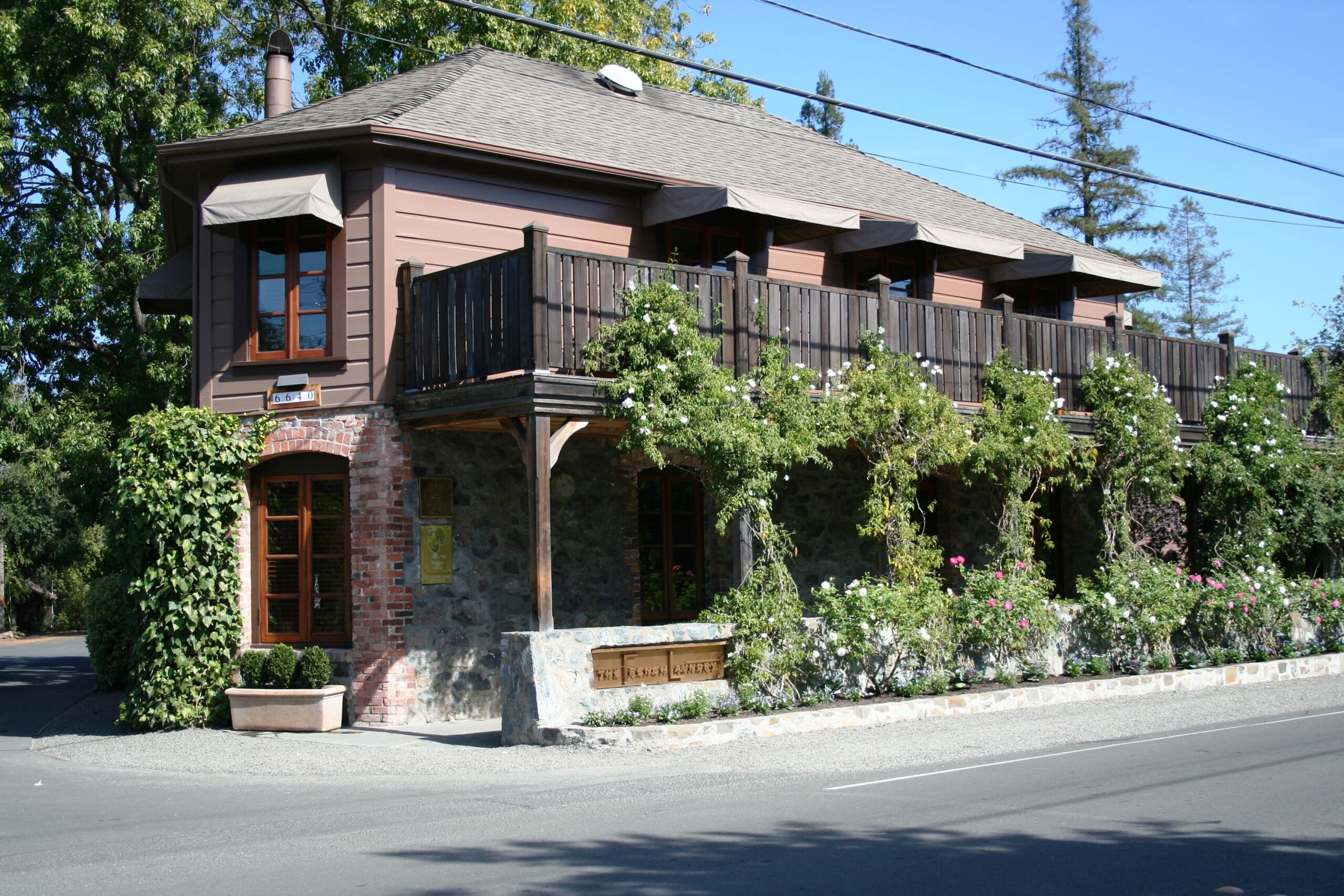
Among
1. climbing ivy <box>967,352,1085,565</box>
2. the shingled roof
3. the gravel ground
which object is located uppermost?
the shingled roof

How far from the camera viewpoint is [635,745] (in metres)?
11.1

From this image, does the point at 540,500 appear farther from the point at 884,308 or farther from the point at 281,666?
the point at 884,308

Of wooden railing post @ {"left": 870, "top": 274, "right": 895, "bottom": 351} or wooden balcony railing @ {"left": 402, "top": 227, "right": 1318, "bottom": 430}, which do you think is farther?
wooden railing post @ {"left": 870, "top": 274, "right": 895, "bottom": 351}

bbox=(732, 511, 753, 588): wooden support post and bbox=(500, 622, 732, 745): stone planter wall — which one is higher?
bbox=(732, 511, 753, 588): wooden support post

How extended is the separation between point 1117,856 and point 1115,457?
1112 centimetres

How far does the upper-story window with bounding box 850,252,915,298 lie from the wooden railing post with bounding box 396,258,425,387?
279 inches

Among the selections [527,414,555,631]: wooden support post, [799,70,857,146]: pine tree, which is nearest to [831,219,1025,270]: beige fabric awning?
[527,414,555,631]: wooden support post

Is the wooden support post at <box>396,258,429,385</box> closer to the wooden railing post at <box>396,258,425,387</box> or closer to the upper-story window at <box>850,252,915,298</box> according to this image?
the wooden railing post at <box>396,258,425,387</box>

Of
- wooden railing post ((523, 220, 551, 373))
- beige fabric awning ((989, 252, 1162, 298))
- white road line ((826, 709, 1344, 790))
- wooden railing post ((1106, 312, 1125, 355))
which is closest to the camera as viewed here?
white road line ((826, 709, 1344, 790))

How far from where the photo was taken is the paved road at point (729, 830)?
616 centimetres

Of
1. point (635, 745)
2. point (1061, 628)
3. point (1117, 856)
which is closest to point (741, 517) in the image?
point (635, 745)

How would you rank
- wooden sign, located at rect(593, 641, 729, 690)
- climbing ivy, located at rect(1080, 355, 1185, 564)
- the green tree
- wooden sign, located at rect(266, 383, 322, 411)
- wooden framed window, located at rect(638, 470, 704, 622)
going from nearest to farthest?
wooden sign, located at rect(593, 641, 729, 690) → wooden sign, located at rect(266, 383, 322, 411) → wooden framed window, located at rect(638, 470, 704, 622) → climbing ivy, located at rect(1080, 355, 1185, 564) → the green tree

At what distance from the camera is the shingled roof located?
15.0 metres

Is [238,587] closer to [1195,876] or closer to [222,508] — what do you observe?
[222,508]
